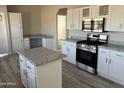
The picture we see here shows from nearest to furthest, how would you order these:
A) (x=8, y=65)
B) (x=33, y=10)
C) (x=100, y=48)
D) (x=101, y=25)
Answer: (x=100, y=48) → (x=101, y=25) → (x=8, y=65) → (x=33, y=10)

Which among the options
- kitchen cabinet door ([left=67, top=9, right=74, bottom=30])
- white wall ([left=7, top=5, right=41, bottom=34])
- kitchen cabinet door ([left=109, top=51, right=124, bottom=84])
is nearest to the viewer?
kitchen cabinet door ([left=109, top=51, right=124, bottom=84])

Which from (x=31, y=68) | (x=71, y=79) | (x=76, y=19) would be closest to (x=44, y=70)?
(x=31, y=68)

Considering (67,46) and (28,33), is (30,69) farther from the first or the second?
(28,33)

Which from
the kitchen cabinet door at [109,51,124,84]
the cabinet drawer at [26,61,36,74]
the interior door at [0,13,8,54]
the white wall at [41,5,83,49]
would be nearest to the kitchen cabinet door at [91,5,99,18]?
the kitchen cabinet door at [109,51,124,84]

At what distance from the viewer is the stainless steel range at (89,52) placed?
11.4ft

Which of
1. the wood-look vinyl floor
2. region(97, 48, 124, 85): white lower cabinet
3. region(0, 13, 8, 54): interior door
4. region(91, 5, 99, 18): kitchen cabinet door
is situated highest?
region(91, 5, 99, 18): kitchen cabinet door

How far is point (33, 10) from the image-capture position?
6664 mm

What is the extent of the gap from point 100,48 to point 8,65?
3346mm

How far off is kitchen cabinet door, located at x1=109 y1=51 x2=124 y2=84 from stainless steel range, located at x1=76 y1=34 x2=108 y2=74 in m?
0.52

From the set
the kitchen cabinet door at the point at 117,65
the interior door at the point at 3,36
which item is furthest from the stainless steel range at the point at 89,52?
the interior door at the point at 3,36

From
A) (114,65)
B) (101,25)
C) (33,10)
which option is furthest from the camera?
(33,10)

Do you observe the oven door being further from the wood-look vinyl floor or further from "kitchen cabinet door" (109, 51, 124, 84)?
"kitchen cabinet door" (109, 51, 124, 84)

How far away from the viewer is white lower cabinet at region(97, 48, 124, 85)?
287cm
